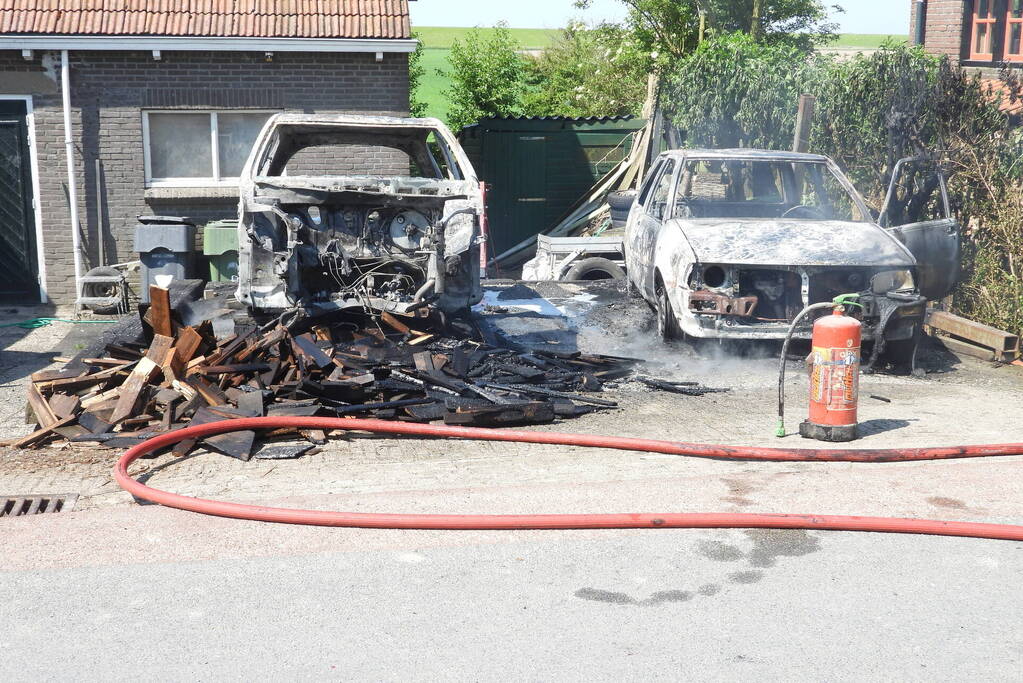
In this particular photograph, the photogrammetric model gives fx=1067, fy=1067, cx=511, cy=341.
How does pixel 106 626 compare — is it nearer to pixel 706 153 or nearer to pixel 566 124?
pixel 706 153

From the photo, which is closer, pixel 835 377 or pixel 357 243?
pixel 835 377

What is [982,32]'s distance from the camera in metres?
20.1

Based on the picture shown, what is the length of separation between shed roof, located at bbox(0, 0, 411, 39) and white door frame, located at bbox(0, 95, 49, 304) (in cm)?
90

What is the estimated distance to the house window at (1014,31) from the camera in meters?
19.3

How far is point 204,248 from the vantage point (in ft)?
44.3

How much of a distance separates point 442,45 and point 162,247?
57.8 m

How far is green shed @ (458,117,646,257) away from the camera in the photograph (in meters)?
19.8

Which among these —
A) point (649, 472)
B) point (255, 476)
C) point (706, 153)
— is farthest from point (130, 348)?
point (706, 153)

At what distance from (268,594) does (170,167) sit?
10.8 m

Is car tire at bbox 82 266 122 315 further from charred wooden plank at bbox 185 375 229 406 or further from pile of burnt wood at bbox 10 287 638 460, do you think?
charred wooden plank at bbox 185 375 229 406

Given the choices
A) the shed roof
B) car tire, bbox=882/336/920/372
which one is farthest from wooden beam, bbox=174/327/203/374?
the shed roof

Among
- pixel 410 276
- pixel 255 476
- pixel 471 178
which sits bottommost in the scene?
pixel 255 476

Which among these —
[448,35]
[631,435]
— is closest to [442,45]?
[448,35]

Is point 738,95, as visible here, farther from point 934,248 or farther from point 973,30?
point 973,30
